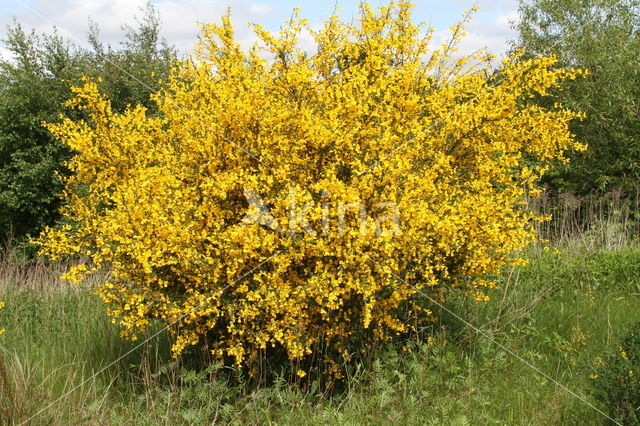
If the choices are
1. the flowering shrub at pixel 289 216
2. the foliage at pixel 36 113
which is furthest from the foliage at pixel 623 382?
the foliage at pixel 36 113

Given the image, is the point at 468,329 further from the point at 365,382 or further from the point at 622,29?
the point at 622,29

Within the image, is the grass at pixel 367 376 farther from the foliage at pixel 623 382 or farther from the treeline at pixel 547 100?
the treeline at pixel 547 100

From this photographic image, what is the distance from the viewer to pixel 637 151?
11.7 metres

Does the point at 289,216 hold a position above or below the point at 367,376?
above

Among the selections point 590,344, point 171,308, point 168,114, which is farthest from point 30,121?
point 590,344

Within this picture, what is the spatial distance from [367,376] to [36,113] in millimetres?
13204

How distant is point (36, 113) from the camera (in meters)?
14.5

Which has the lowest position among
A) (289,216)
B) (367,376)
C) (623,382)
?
(367,376)

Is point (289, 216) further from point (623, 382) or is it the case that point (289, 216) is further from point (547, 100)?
point (547, 100)

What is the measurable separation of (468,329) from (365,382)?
1087mm

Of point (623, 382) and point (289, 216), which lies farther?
point (289, 216)

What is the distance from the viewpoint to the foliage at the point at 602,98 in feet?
38.6

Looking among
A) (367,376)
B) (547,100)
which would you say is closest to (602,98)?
(547,100)

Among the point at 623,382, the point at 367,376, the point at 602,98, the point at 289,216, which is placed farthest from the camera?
the point at 602,98
